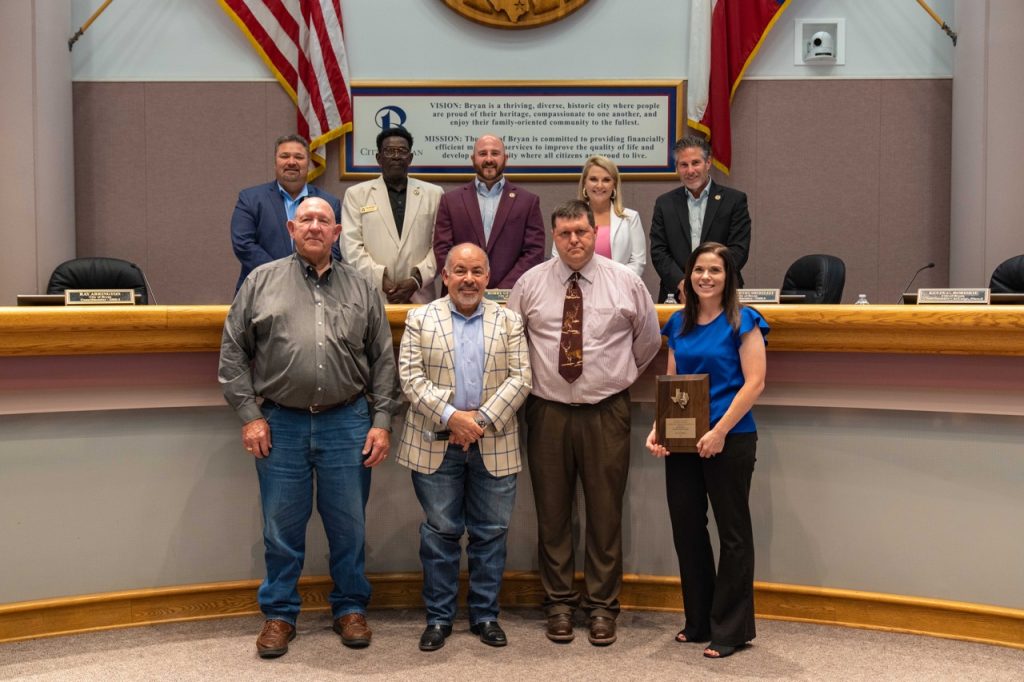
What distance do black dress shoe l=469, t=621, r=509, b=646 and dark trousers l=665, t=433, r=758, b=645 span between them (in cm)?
70

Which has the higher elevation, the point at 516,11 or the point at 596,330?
the point at 516,11

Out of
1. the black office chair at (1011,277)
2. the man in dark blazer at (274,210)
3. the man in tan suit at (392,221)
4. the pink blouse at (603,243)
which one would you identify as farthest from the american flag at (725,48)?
the man in dark blazer at (274,210)

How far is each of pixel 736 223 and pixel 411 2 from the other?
3168 millimetres

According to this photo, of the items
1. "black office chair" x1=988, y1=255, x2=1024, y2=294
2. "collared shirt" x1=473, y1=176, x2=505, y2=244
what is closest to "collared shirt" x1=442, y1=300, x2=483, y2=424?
"collared shirt" x1=473, y1=176, x2=505, y2=244

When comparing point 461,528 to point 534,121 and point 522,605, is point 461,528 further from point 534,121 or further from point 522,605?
point 534,121

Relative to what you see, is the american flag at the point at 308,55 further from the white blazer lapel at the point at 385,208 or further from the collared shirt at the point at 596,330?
the collared shirt at the point at 596,330

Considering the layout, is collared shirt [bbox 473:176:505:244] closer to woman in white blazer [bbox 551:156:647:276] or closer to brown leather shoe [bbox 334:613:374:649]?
woman in white blazer [bbox 551:156:647:276]

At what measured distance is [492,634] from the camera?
11.9ft

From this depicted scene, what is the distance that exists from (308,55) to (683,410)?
4.36 meters

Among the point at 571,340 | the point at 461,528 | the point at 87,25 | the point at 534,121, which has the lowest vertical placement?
the point at 461,528

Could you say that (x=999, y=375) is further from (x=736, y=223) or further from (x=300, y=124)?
(x=300, y=124)

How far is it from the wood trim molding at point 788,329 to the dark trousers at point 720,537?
0.54 m

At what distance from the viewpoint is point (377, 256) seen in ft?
15.3

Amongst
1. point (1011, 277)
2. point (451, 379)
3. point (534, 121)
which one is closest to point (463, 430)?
point (451, 379)
